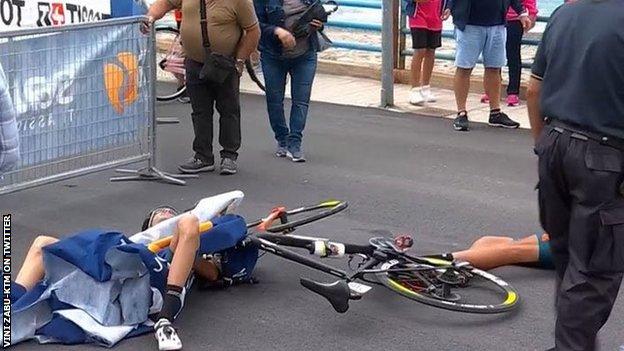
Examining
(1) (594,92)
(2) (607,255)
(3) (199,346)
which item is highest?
(1) (594,92)

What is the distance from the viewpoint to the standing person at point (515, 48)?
10086mm

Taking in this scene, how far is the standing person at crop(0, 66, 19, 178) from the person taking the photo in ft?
12.5

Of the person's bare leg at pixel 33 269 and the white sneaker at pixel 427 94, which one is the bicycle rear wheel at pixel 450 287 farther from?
the white sneaker at pixel 427 94

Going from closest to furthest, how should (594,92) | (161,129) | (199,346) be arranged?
(594,92), (199,346), (161,129)

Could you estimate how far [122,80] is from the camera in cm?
768

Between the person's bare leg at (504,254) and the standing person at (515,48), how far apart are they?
4.41 m

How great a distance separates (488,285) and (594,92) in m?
1.70

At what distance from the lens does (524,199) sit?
7.42 m

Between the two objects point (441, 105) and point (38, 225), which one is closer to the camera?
point (38, 225)

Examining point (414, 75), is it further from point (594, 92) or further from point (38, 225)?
point (594, 92)

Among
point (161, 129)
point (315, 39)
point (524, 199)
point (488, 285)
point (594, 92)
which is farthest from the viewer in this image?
point (161, 129)

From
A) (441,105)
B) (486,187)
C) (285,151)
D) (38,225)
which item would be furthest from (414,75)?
(38,225)

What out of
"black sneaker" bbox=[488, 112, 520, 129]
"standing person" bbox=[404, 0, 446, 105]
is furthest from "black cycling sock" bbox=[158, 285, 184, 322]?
"standing person" bbox=[404, 0, 446, 105]

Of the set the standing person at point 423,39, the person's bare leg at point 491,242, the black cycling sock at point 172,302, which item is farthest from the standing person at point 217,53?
the black cycling sock at point 172,302
